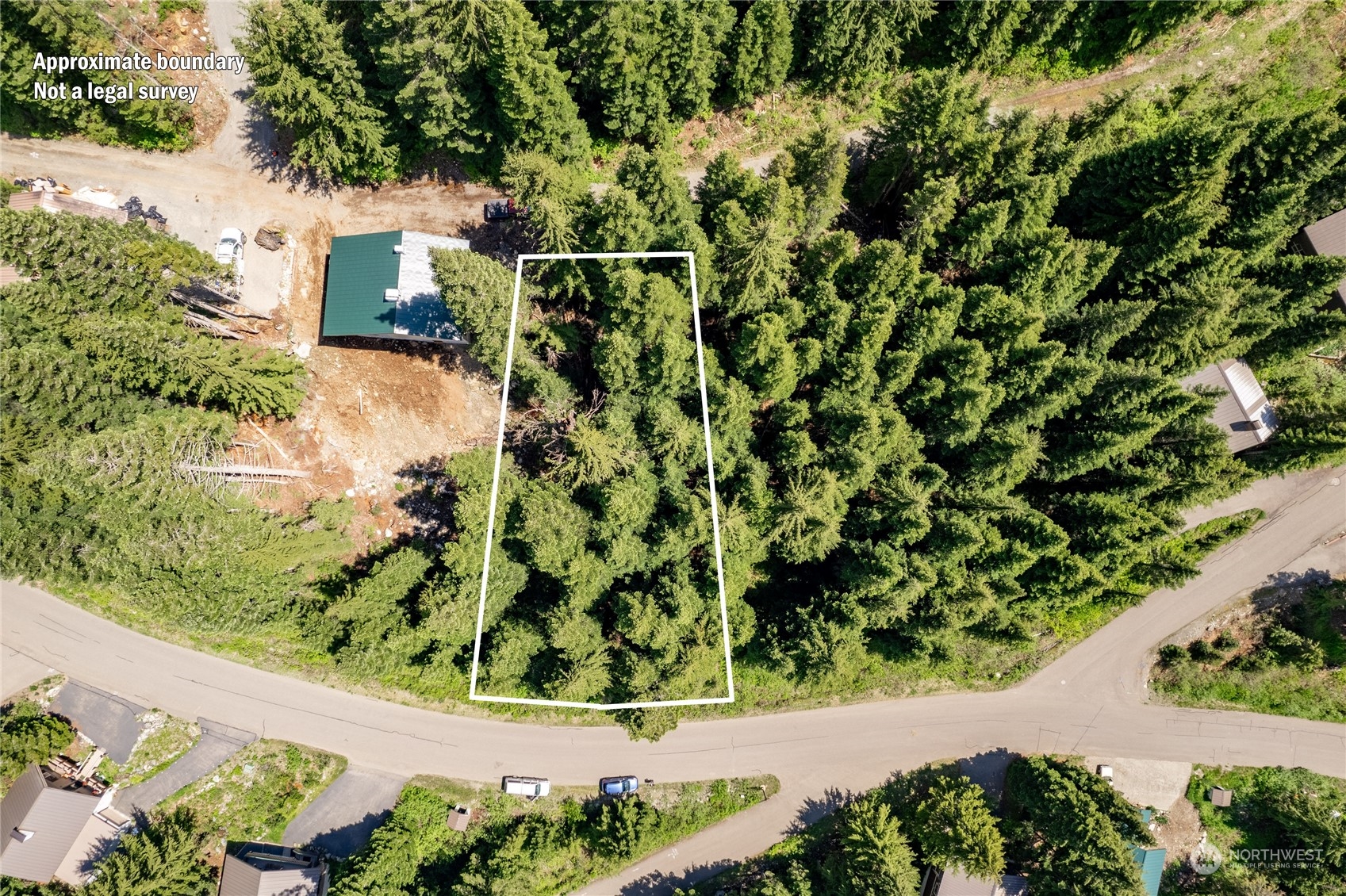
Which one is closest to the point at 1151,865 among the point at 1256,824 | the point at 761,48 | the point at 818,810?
the point at 1256,824

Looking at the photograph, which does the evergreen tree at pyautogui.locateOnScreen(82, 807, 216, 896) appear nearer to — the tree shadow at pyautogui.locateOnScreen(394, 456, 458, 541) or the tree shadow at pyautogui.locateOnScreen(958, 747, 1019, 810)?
the tree shadow at pyautogui.locateOnScreen(394, 456, 458, 541)

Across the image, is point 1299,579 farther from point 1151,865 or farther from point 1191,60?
point 1191,60

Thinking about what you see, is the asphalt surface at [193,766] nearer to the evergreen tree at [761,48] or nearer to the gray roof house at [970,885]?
the gray roof house at [970,885]

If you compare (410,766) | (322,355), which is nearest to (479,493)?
(322,355)

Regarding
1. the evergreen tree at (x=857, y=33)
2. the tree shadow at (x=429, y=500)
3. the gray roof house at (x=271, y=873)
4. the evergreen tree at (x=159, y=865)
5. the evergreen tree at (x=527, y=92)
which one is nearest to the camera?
the evergreen tree at (x=527, y=92)

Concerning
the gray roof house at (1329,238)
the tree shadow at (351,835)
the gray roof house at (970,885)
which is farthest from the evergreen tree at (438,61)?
the gray roof house at (970,885)

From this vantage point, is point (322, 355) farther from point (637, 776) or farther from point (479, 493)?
point (637, 776)
